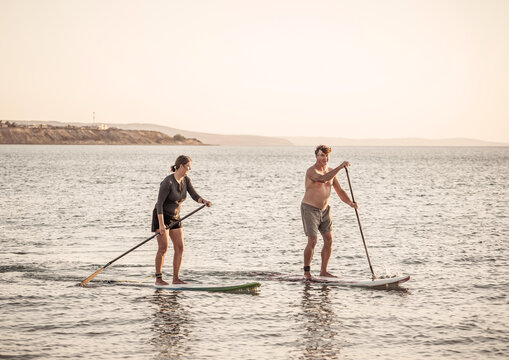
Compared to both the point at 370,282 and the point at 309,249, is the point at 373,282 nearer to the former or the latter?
the point at 370,282

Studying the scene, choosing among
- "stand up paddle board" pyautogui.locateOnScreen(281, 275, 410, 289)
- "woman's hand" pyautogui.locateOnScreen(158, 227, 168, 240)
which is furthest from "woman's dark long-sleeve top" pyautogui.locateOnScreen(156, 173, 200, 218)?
"stand up paddle board" pyautogui.locateOnScreen(281, 275, 410, 289)

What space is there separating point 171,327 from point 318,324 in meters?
2.05

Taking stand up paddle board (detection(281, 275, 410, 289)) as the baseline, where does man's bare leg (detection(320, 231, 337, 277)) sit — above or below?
above

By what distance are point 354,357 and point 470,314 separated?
2.83 meters

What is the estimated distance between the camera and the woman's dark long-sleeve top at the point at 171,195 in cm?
1040

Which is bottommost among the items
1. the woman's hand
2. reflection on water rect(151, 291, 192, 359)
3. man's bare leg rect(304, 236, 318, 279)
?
reflection on water rect(151, 291, 192, 359)

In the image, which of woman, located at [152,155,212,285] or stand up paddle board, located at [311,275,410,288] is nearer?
woman, located at [152,155,212,285]

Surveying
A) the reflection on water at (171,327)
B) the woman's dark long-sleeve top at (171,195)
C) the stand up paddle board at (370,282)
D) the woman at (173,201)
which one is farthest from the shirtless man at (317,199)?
the reflection on water at (171,327)

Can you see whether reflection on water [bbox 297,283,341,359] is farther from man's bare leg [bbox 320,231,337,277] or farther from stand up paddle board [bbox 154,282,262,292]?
stand up paddle board [bbox 154,282,262,292]

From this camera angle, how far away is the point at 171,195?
34.5ft

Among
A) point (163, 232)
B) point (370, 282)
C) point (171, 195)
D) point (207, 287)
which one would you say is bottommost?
point (207, 287)

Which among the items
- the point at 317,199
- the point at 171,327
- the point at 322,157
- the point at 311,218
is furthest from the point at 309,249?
the point at 171,327

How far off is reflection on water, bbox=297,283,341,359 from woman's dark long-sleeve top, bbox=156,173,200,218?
2.52 metres

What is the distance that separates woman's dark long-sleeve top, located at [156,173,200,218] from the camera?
1040cm
